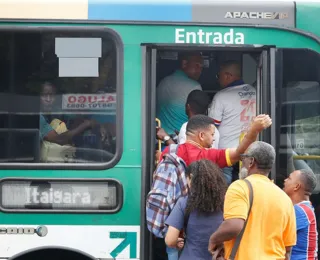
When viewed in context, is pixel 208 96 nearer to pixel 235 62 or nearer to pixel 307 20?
pixel 235 62

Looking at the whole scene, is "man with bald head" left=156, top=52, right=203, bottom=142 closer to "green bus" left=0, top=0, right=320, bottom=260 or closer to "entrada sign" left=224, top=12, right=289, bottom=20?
"green bus" left=0, top=0, right=320, bottom=260

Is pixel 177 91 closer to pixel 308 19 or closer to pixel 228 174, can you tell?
pixel 228 174

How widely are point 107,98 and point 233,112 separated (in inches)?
44.7

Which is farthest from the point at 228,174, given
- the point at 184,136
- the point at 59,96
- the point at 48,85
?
the point at 48,85

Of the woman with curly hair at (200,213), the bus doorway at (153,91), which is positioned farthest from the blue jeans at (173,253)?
the woman with curly hair at (200,213)

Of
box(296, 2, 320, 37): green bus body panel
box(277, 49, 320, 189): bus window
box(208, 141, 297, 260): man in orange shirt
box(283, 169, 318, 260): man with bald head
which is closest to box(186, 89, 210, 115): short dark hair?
box(277, 49, 320, 189): bus window

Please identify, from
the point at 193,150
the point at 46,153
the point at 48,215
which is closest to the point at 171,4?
the point at 193,150

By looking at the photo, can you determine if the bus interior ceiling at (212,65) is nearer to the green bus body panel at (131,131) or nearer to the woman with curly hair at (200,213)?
the green bus body panel at (131,131)

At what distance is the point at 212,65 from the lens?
630 cm

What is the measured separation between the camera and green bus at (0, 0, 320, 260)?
5.71 m

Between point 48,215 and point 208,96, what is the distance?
182 centimetres

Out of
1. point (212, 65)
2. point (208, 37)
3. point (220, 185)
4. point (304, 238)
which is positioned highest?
point (208, 37)

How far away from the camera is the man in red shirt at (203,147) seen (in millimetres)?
5535

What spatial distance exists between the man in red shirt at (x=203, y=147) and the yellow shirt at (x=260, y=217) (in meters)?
0.88
